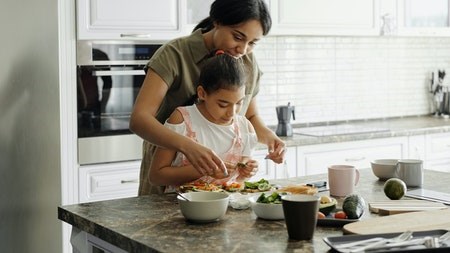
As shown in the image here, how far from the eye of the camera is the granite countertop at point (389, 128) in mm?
4457

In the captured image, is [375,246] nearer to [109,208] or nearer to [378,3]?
[109,208]

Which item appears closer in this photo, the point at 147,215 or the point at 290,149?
the point at 147,215

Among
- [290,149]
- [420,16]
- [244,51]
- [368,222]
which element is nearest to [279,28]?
[290,149]

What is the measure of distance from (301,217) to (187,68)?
1.03 metres

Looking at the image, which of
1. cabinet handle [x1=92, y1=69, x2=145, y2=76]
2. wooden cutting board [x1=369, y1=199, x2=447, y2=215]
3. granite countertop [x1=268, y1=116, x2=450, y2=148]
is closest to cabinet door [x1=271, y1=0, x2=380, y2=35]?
granite countertop [x1=268, y1=116, x2=450, y2=148]

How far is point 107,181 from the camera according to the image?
13.0 ft

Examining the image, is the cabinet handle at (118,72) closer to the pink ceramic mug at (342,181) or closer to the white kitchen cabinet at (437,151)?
the pink ceramic mug at (342,181)

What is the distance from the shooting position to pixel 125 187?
3.99m

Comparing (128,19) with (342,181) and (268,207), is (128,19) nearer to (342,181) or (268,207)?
(342,181)

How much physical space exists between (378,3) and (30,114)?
8.07ft

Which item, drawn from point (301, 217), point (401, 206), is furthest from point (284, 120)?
point (301, 217)

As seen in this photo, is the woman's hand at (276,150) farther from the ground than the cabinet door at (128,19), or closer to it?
closer to it

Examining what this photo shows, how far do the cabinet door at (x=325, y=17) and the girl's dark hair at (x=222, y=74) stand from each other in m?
2.00

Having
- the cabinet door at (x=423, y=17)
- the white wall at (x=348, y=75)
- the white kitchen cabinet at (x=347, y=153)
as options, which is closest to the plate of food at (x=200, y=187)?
the white kitchen cabinet at (x=347, y=153)
